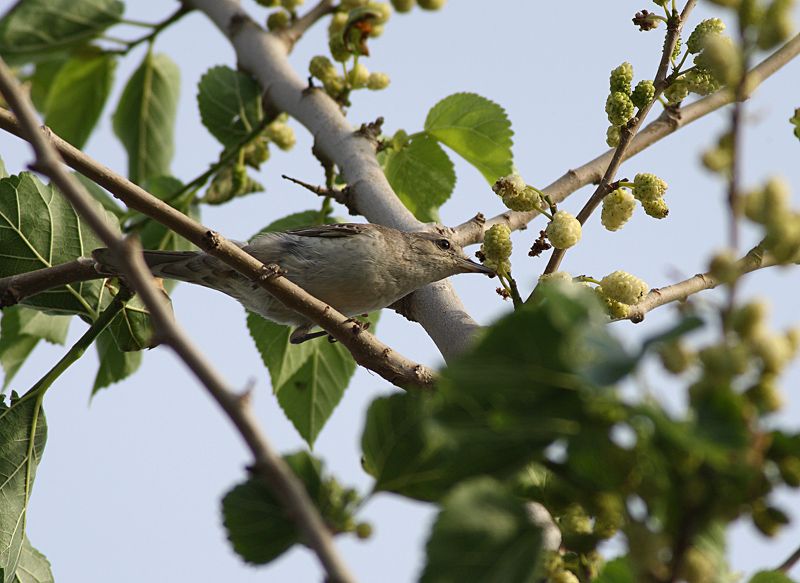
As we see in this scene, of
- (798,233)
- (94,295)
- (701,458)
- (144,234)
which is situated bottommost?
(701,458)

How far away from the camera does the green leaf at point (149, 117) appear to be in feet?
24.1

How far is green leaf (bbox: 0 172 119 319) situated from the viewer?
14.5ft

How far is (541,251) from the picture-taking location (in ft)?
13.1

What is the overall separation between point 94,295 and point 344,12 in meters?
2.61

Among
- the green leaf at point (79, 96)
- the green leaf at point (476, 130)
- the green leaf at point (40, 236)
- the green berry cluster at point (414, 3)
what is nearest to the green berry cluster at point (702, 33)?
the green leaf at point (476, 130)

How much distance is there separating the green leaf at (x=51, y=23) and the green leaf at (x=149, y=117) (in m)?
0.78

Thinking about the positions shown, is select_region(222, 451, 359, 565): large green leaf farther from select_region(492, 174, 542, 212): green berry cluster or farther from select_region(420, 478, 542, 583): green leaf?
select_region(492, 174, 542, 212): green berry cluster

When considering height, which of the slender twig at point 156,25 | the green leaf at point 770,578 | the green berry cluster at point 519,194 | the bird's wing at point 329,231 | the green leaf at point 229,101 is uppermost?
the slender twig at point 156,25

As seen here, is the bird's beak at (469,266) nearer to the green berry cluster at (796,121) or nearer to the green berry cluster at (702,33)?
the green berry cluster at (702,33)

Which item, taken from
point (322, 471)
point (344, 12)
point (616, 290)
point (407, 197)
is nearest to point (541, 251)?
point (616, 290)

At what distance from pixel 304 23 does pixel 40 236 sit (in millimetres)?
2512

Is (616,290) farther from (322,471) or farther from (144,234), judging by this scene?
(144,234)

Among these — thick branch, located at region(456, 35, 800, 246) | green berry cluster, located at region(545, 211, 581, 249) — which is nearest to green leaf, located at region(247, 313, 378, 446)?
thick branch, located at region(456, 35, 800, 246)

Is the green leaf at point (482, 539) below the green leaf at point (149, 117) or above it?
below
